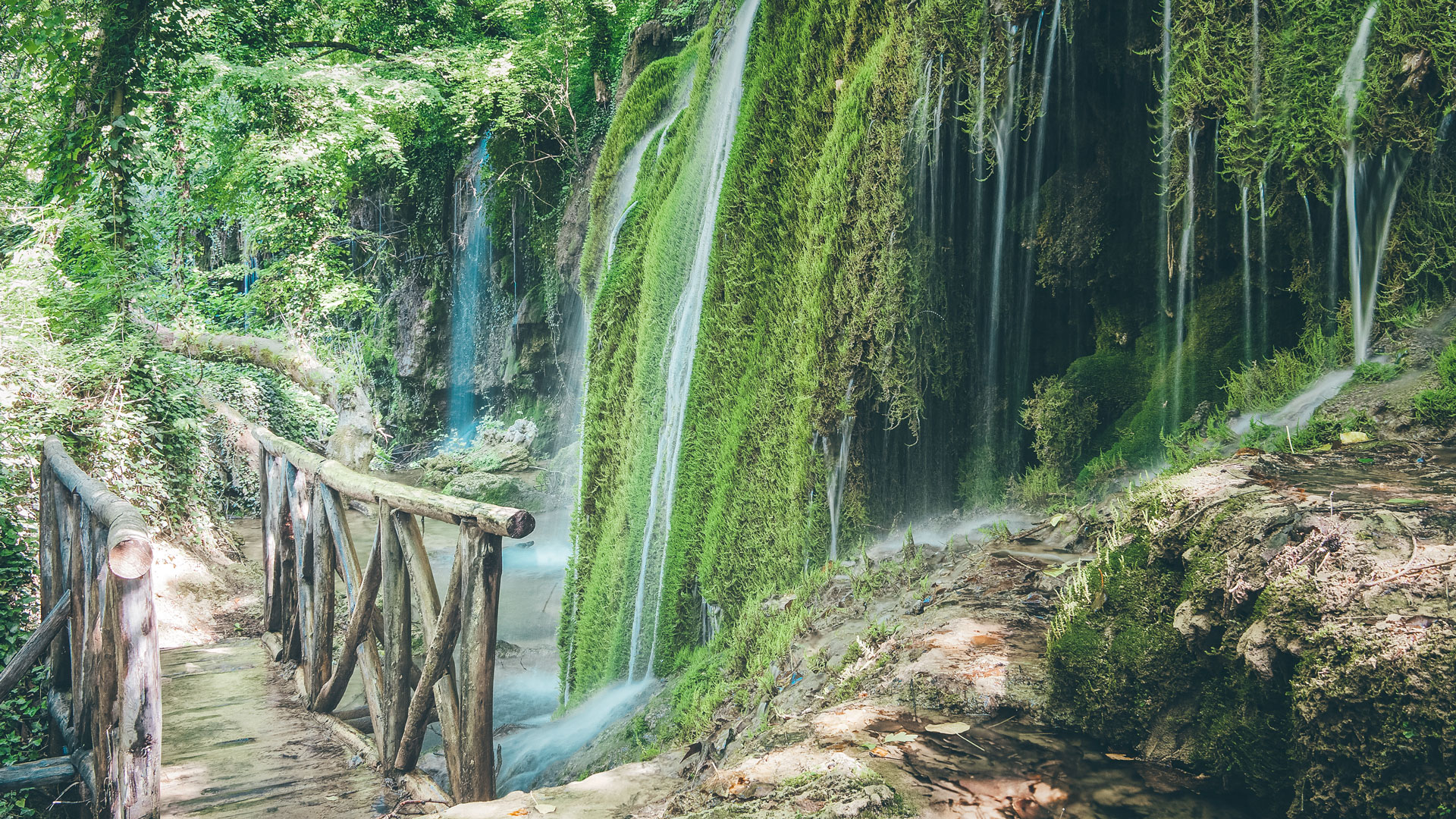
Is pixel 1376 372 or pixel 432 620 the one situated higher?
pixel 1376 372

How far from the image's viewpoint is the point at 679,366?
6371 millimetres

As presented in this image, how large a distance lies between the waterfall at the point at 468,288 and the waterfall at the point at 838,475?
1379 cm

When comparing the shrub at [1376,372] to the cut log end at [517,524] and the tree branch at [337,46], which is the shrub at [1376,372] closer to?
the cut log end at [517,524]

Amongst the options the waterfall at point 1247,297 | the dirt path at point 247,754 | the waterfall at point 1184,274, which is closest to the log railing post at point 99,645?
the dirt path at point 247,754

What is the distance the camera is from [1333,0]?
3.33 m

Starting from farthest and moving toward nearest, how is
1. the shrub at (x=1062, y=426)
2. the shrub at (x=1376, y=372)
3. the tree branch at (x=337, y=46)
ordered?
the tree branch at (x=337, y=46), the shrub at (x=1062, y=426), the shrub at (x=1376, y=372)

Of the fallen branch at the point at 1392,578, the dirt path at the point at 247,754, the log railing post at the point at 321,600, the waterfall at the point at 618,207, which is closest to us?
the fallen branch at the point at 1392,578

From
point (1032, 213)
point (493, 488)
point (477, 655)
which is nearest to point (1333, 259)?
point (1032, 213)

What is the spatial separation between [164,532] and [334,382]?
3.03m

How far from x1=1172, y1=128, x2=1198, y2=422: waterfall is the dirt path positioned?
192 inches

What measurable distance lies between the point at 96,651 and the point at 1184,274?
6.21 meters

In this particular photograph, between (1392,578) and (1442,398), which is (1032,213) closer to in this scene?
(1442,398)

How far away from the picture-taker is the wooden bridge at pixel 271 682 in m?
3.64

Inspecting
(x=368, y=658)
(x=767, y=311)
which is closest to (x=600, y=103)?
(x=767, y=311)
